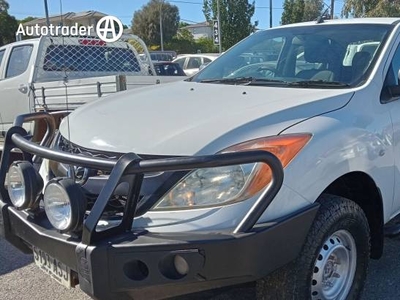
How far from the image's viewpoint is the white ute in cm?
206

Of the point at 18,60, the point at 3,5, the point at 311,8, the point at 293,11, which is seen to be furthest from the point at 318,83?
the point at 311,8

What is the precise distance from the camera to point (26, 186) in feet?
8.07

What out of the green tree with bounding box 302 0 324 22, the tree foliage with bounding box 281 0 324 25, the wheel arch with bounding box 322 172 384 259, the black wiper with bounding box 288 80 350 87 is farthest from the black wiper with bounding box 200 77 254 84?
the green tree with bounding box 302 0 324 22

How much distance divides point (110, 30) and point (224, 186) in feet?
17.8

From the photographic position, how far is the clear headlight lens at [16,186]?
2502mm

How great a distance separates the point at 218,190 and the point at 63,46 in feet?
17.6

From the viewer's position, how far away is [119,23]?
7094 mm

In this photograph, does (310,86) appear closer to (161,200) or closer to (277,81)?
(277,81)

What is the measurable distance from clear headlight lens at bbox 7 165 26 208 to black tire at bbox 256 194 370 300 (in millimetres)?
1283

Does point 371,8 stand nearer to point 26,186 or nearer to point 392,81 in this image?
point 392,81

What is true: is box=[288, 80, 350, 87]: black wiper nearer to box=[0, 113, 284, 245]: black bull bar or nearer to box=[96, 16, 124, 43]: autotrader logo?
box=[0, 113, 284, 245]: black bull bar

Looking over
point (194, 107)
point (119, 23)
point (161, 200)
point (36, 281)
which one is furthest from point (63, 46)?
point (161, 200)

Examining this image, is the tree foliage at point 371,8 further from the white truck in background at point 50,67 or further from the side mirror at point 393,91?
the side mirror at point 393,91

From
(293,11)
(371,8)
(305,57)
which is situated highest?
(293,11)
